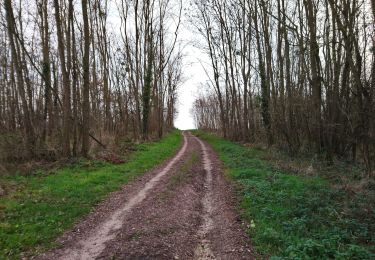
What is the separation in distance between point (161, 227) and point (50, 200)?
13.0 feet

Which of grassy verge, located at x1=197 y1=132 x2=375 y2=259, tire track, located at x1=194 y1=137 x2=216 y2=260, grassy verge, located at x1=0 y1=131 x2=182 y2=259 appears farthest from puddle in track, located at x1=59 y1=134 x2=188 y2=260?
grassy verge, located at x1=197 y1=132 x2=375 y2=259

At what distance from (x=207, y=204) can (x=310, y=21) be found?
9751 millimetres

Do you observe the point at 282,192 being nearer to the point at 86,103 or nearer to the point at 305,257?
the point at 305,257

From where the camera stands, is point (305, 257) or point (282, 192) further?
point (282, 192)

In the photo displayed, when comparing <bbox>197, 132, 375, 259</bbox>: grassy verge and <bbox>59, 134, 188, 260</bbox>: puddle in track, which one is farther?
<bbox>59, 134, 188, 260</bbox>: puddle in track

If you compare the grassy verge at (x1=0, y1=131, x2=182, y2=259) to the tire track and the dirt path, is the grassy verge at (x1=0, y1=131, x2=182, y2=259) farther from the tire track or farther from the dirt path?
the tire track

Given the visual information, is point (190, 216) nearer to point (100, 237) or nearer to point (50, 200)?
point (100, 237)

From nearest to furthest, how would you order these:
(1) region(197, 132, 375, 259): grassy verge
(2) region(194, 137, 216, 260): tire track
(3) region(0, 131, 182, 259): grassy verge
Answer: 1. (1) region(197, 132, 375, 259): grassy verge
2. (2) region(194, 137, 216, 260): tire track
3. (3) region(0, 131, 182, 259): grassy verge

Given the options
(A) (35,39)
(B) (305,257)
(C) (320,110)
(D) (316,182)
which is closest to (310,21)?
(C) (320,110)

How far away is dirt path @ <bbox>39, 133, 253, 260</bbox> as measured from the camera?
5.53 meters

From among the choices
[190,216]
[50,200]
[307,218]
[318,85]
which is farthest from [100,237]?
[318,85]

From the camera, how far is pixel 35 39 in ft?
74.1

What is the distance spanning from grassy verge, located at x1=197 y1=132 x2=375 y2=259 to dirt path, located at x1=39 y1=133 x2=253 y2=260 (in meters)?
0.49

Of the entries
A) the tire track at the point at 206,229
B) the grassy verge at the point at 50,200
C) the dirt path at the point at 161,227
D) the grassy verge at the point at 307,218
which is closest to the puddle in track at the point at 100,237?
the dirt path at the point at 161,227
